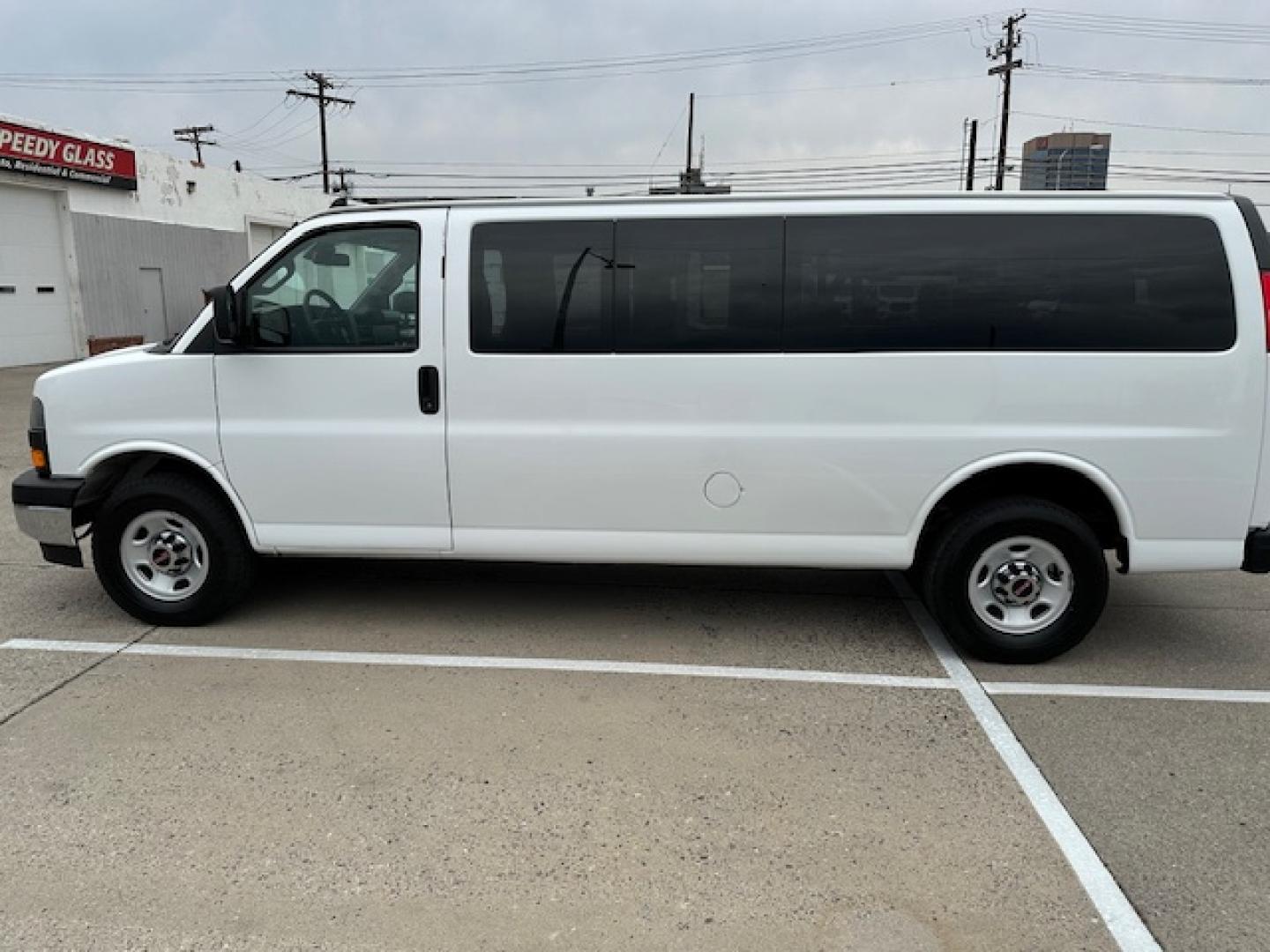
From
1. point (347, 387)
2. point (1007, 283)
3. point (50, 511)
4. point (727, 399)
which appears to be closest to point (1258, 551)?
point (1007, 283)

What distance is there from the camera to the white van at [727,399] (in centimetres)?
409

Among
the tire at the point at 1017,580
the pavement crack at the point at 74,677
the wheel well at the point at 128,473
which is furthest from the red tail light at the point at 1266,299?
the pavement crack at the point at 74,677

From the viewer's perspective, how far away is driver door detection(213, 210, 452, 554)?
14.5 ft

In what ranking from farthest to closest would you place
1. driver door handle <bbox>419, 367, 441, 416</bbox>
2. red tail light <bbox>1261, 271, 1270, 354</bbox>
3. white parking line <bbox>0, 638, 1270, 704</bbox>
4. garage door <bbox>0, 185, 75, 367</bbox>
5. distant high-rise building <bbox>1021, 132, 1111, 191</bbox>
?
distant high-rise building <bbox>1021, 132, 1111, 191</bbox>, garage door <bbox>0, 185, 75, 367</bbox>, driver door handle <bbox>419, 367, 441, 416</bbox>, white parking line <bbox>0, 638, 1270, 704</bbox>, red tail light <bbox>1261, 271, 1270, 354</bbox>

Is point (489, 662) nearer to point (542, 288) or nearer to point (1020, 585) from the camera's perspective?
point (542, 288)

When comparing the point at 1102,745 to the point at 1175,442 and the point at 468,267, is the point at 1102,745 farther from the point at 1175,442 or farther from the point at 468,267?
the point at 468,267

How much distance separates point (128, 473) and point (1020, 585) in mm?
4582

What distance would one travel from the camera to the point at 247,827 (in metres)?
3.04

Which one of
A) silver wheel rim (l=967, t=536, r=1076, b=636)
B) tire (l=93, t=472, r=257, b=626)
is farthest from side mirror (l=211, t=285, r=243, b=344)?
silver wheel rim (l=967, t=536, r=1076, b=636)

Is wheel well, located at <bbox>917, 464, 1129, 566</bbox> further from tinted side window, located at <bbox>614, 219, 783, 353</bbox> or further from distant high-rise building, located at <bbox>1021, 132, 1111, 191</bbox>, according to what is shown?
distant high-rise building, located at <bbox>1021, 132, 1111, 191</bbox>

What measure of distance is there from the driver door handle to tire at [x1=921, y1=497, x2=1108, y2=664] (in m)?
2.53

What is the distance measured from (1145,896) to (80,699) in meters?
4.14

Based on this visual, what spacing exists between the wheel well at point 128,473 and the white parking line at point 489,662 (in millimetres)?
674

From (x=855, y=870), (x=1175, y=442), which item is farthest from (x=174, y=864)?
(x=1175, y=442)
